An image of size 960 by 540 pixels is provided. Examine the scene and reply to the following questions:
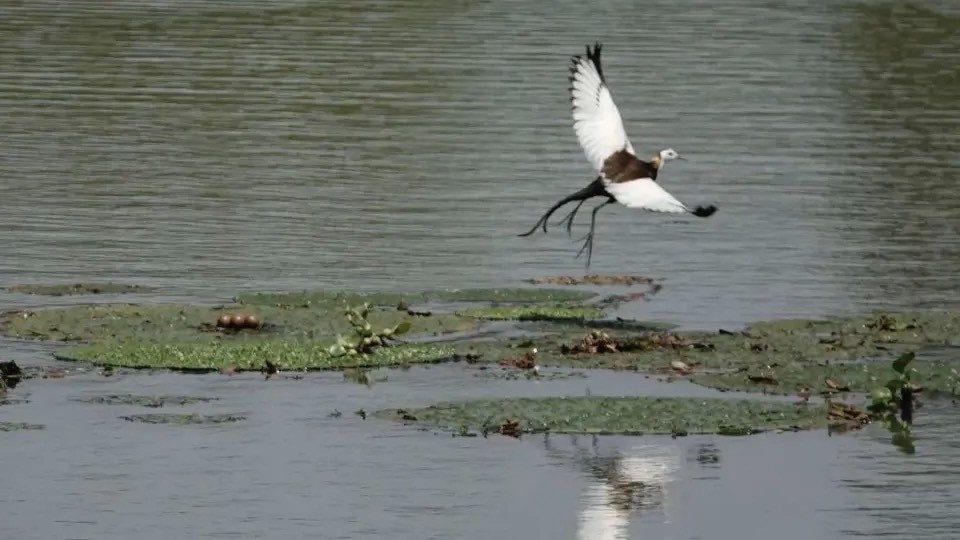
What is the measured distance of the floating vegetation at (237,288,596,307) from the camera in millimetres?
23875

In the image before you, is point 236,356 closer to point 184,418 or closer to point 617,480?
point 184,418

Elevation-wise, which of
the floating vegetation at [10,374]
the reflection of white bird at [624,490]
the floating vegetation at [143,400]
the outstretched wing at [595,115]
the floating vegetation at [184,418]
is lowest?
the reflection of white bird at [624,490]

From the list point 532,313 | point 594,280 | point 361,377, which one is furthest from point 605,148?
point 361,377

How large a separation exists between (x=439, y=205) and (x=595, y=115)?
7610mm

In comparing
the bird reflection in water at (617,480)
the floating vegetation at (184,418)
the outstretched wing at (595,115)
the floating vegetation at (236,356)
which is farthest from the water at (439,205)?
the outstretched wing at (595,115)

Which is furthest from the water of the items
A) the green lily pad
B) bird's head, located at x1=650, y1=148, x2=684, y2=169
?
bird's head, located at x1=650, y1=148, x2=684, y2=169

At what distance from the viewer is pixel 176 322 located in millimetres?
22469

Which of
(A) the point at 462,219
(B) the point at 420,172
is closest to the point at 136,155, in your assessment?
(B) the point at 420,172

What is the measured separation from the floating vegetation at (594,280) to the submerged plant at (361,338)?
443cm

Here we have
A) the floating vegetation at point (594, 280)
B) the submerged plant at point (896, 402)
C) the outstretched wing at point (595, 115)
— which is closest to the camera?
the submerged plant at point (896, 402)

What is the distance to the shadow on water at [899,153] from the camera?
90.7 feet

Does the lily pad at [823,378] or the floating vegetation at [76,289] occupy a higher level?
the floating vegetation at [76,289]

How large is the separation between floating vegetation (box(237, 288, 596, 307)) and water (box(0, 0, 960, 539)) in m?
0.79

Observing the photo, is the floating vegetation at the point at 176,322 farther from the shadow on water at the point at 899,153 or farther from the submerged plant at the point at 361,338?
the shadow on water at the point at 899,153
